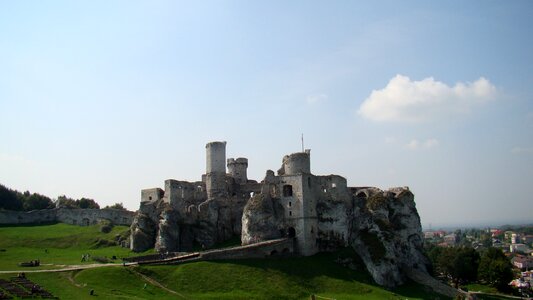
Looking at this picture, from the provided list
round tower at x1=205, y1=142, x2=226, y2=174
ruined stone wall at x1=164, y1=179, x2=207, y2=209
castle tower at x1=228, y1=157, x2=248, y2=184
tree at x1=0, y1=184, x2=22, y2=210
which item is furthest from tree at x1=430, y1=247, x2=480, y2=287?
tree at x1=0, y1=184, x2=22, y2=210

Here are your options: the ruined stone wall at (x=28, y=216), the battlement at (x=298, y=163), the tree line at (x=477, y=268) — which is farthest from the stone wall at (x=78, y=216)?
the tree line at (x=477, y=268)

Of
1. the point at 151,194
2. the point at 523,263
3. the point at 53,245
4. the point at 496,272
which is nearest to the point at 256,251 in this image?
the point at 151,194

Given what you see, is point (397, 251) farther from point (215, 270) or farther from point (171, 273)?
point (171, 273)

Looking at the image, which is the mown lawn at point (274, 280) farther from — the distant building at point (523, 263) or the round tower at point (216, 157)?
the distant building at point (523, 263)

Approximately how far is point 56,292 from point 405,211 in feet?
166

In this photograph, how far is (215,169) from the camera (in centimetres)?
7712

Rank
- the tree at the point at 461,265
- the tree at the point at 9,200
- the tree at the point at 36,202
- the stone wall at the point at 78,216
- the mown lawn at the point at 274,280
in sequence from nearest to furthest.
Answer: the mown lawn at the point at 274,280, the tree at the point at 461,265, the stone wall at the point at 78,216, the tree at the point at 9,200, the tree at the point at 36,202

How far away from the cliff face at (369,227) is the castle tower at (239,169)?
35.7 ft

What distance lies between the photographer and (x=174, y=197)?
74.0 m

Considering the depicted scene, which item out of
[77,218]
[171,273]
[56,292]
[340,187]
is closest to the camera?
[56,292]

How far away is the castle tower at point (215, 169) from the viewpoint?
76.1m

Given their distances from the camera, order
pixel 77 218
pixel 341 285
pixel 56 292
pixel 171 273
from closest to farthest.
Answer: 1. pixel 56 292
2. pixel 171 273
3. pixel 341 285
4. pixel 77 218

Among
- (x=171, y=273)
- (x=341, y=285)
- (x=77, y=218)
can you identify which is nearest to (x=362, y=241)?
(x=341, y=285)

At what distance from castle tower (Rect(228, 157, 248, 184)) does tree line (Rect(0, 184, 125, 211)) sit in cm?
3645
